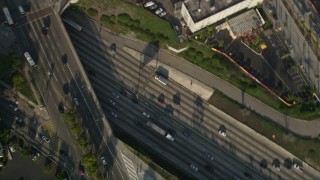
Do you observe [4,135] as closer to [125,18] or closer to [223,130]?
[125,18]

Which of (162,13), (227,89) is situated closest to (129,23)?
(162,13)

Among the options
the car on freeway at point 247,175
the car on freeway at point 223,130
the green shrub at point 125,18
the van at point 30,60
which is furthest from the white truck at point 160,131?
the van at point 30,60

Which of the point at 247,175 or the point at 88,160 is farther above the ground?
the point at 88,160

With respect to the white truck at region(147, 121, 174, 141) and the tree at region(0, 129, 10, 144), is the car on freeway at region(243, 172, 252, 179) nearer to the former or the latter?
the white truck at region(147, 121, 174, 141)

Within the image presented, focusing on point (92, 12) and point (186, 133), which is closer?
point (186, 133)

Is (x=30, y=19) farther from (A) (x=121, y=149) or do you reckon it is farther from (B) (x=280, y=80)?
(B) (x=280, y=80)

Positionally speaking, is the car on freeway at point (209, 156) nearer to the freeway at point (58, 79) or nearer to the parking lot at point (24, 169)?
the freeway at point (58, 79)
